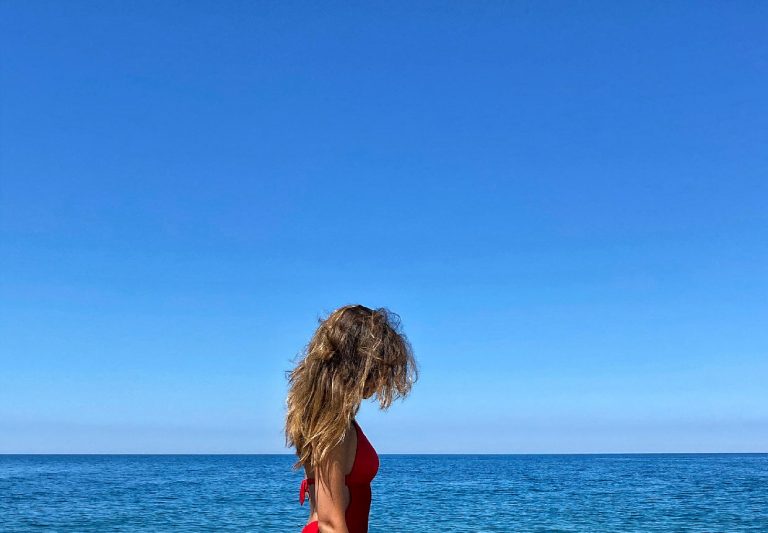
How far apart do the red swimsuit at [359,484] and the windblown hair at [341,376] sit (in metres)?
0.13

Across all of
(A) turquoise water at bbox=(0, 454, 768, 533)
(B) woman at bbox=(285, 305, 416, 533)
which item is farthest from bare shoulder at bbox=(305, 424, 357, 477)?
(A) turquoise water at bbox=(0, 454, 768, 533)

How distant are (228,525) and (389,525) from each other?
16.8 feet

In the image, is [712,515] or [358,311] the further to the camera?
[712,515]

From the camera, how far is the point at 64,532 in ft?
79.6

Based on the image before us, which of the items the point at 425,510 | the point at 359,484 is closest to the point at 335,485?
the point at 359,484

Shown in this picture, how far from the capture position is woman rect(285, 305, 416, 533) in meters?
2.97

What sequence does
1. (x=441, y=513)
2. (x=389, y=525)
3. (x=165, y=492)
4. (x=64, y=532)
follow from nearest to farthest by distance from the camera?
(x=64, y=532), (x=389, y=525), (x=441, y=513), (x=165, y=492)

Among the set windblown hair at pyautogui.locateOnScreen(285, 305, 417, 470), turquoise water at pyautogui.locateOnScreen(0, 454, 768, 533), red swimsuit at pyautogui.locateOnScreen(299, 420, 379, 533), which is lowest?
turquoise water at pyautogui.locateOnScreen(0, 454, 768, 533)

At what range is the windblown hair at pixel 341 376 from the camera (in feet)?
9.73

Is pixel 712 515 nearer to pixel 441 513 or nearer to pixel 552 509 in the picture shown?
pixel 552 509

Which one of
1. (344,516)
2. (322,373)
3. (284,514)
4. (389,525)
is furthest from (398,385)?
(284,514)

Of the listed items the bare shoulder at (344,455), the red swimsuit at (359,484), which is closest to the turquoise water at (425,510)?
the red swimsuit at (359,484)

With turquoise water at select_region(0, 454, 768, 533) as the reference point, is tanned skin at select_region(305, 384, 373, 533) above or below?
above

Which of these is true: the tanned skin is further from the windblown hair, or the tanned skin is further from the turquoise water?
the turquoise water
